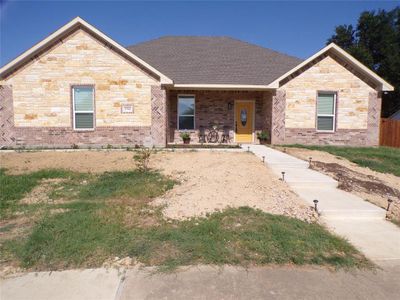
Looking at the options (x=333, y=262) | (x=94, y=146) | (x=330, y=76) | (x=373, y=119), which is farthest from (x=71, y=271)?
(x=373, y=119)

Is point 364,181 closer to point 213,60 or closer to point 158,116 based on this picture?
point 158,116

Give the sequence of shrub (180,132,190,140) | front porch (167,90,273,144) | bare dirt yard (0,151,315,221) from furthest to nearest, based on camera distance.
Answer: front porch (167,90,273,144) < shrub (180,132,190,140) < bare dirt yard (0,151,315,221)

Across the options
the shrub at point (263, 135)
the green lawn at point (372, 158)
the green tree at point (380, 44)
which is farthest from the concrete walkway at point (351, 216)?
the green tree at point (380, 44)

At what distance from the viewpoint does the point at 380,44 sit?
114 feet

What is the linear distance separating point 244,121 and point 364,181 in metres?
9.06

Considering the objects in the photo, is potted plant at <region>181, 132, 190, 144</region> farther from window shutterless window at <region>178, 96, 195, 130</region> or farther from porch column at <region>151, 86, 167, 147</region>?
porch column at <region>151, 86, 167, 147</region>

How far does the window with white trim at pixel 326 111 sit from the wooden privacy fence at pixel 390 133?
6.48 meters

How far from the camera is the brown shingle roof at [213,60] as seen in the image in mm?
16484

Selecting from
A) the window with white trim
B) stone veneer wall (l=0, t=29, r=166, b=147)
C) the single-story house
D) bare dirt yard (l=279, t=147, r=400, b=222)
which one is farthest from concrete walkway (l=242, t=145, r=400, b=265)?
stone veneer wall (l=0, t=29, r=166, b=147)

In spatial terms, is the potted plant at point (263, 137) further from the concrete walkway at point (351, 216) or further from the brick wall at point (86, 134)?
the concrete walkway at point (351, 216)

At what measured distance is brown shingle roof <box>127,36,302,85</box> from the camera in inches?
649

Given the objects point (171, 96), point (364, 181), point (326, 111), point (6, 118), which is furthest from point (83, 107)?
point (326, 111)

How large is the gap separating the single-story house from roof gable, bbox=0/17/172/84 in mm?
44

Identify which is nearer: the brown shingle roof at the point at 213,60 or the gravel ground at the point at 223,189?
the gravel ground at the point at 223,189
